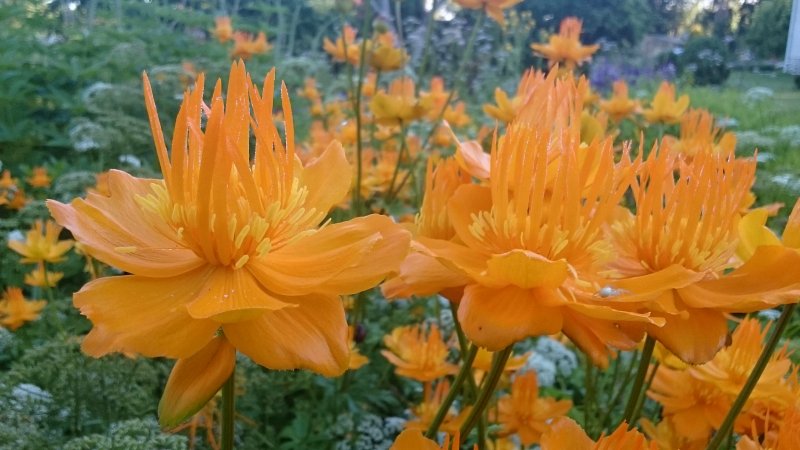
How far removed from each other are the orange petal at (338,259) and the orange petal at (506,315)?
0.07 meters

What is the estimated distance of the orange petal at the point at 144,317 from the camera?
1.34ft

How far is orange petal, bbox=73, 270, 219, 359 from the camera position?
0.41 metres

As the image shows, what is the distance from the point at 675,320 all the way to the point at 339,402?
1035mm

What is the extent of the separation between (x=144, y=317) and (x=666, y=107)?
2.02 metres

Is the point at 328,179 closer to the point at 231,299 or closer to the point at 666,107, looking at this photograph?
the point at 231,299

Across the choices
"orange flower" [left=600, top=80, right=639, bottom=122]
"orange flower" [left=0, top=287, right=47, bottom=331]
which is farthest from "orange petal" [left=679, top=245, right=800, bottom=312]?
"orange flower" [left=600, top=80, right=639, bottom=122]

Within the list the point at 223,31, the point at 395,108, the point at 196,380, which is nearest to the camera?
the point at 196,380

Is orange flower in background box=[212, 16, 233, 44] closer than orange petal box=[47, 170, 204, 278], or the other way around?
orange petal box=[47, 170, 204, 278]

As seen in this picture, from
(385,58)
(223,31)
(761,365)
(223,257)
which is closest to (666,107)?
(385,58)

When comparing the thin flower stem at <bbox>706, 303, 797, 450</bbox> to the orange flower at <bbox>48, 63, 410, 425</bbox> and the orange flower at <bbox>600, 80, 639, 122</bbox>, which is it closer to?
the orange flower at <bbox>48, 63, 410, 425</bbox>

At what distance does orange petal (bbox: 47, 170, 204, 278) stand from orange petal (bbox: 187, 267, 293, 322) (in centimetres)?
3

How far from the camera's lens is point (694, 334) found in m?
0.50

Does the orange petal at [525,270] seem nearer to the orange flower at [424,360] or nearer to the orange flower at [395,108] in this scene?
the orange flower at [424,360]

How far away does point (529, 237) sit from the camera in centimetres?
50
